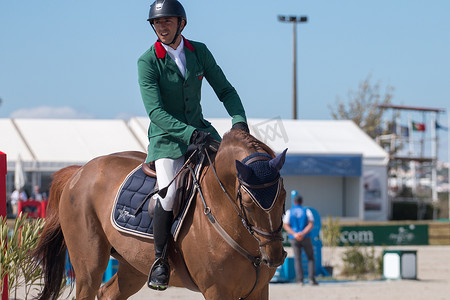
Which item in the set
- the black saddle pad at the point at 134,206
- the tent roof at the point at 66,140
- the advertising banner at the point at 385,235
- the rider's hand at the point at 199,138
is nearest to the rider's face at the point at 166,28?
the rider's hand at the point at 199,138

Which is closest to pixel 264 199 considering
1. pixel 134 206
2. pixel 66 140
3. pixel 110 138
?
pixel 134 206

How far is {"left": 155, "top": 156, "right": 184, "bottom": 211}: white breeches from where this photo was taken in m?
4.99

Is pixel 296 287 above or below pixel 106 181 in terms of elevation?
below

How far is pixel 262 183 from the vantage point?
4.33m

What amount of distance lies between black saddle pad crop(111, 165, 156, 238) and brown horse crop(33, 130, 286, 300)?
87 mm

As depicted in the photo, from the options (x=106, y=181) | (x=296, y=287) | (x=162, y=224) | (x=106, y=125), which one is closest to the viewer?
(x=162, y=224)

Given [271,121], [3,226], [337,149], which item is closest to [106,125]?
[271,121]

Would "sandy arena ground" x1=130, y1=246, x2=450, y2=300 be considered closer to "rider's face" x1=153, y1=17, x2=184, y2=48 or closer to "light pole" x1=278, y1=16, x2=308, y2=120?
Answer: "rider's face" x1=153, y1=17, x2=184, y2=48

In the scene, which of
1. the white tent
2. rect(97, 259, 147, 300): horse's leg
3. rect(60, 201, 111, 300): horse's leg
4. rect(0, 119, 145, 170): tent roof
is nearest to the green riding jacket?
rect(60, 201, 111, 300): horse's leg

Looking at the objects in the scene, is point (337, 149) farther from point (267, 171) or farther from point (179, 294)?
point (267, 171)

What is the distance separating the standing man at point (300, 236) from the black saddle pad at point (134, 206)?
7.29 m

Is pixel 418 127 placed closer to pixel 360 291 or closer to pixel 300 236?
pixel 300 236

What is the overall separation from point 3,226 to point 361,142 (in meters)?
26.8

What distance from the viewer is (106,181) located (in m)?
5.85
